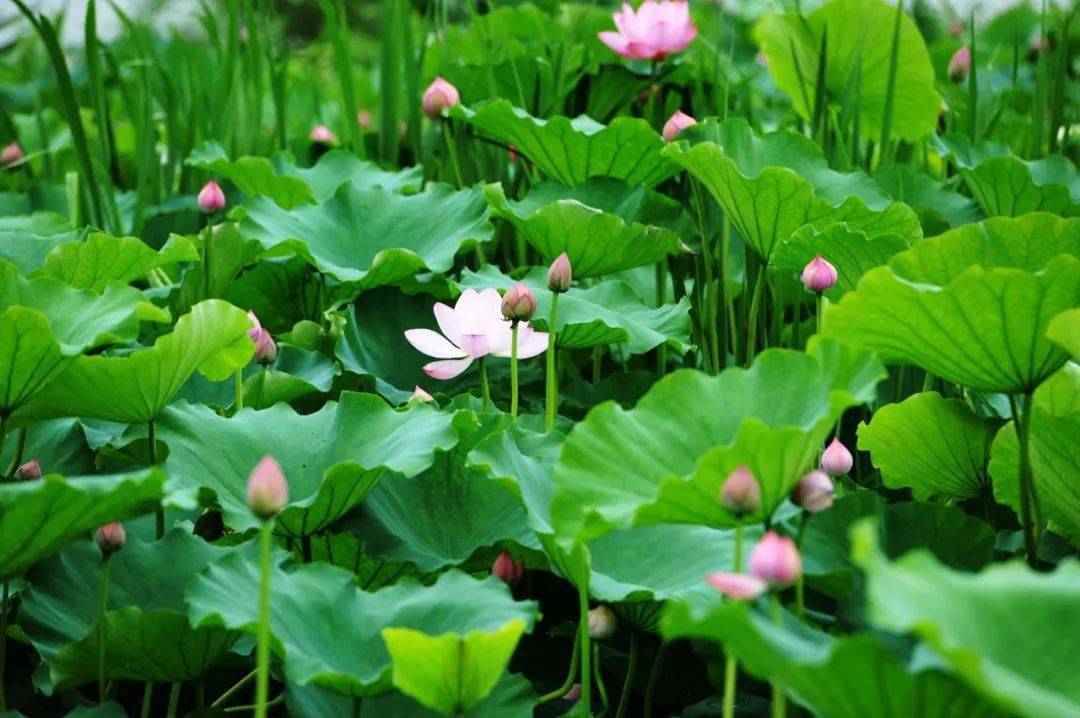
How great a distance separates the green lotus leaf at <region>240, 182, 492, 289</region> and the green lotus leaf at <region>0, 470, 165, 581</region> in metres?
0.64

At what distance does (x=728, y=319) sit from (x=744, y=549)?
612 millimetres

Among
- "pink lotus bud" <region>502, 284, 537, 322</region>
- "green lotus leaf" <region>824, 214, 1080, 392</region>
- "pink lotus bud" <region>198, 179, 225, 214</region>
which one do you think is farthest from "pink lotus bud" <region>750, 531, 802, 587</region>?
"pink lotus bud" <region>198, 179, 225, 214</region>

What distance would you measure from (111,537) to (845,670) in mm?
562

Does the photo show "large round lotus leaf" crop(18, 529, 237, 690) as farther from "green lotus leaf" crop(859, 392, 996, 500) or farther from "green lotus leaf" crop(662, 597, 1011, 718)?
"green lotus leaf" crop(859, 392, 996, 500)

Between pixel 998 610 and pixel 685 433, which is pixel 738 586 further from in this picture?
pixel 685 433

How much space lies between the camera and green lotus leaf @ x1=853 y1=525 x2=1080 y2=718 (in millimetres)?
595

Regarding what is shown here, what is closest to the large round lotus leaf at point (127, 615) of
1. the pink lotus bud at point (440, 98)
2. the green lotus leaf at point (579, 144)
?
the green lotus leaf at point (579, 144)

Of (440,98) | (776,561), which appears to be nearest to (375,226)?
(440,98)

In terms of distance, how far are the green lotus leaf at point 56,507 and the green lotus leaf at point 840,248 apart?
658 millimetres

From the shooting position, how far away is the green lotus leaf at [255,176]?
1734 mm

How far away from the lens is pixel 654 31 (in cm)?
178

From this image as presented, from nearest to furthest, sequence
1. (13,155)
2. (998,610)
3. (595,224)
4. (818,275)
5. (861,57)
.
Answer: (998,610) < (818,275) < (595,224) < (861,57) < (13,155)

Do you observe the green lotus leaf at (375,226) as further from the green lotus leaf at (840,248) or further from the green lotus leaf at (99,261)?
the green lotus leaf at (840,248)

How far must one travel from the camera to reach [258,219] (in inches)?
59.2
